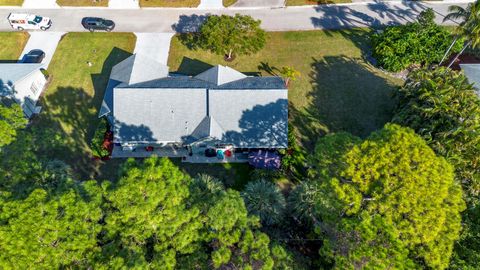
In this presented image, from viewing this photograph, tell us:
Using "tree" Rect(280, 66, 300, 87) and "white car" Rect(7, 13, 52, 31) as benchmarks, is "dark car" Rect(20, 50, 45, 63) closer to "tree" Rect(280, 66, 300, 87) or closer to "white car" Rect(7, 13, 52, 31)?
"white car" Rect(7, 13, 52, 31)

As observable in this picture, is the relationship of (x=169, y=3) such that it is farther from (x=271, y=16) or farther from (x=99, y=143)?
(x=99, y=143)

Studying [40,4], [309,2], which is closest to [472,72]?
[309,2]

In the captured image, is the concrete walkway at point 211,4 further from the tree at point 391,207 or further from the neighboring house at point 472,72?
the tree at point 391,207

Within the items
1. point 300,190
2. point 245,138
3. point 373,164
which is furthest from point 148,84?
point 373,164

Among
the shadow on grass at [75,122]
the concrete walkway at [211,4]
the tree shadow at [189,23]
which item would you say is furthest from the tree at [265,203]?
the concrete walkway at [211,4]

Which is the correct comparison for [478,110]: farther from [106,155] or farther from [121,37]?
[121,37]
